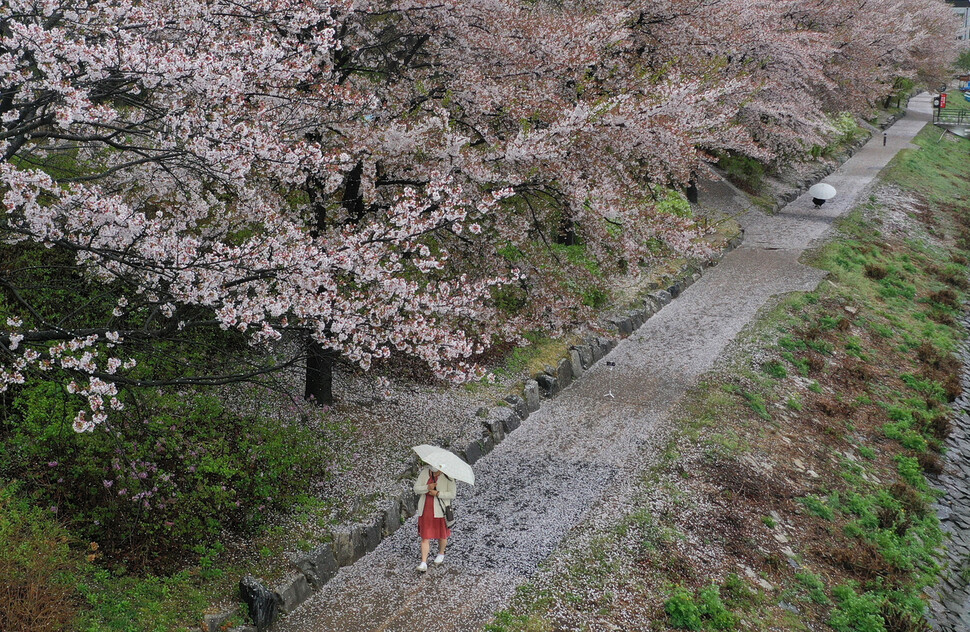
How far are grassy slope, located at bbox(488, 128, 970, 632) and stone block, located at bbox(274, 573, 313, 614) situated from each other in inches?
81.0

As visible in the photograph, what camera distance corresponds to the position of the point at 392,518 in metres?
8.62

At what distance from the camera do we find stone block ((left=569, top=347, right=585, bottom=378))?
44.7 ft

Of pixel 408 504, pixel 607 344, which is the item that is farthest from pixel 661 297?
pixel 408 504

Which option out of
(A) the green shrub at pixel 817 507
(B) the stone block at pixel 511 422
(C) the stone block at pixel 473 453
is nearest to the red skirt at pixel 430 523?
(C) the stone block at pixel 473 453

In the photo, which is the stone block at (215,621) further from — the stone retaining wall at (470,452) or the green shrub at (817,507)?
the green shrub at (817,507)

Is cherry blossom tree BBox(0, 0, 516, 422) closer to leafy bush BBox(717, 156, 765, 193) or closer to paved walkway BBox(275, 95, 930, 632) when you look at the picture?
paved walkway BBox(275, 95, 930, 632)

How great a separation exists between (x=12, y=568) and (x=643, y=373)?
1092cm

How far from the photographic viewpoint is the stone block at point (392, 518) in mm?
8508

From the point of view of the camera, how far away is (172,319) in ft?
29.6

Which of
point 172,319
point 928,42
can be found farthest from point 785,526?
point 928,42

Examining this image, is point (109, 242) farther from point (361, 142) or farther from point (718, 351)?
point (718, 351)

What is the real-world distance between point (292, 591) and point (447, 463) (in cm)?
207

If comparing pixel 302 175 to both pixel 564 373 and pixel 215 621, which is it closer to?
pixel 215 621

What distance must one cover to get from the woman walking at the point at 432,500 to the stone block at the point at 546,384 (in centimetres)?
528
